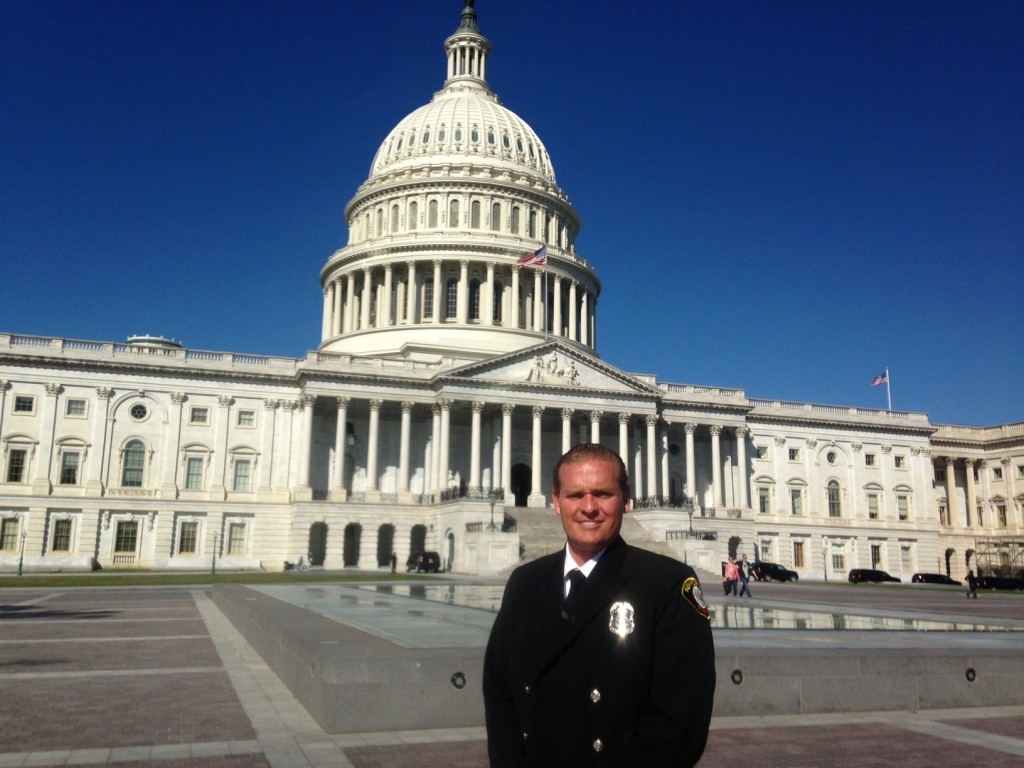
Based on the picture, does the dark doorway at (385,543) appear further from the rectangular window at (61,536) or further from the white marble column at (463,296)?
the rectangular window at (61,536)

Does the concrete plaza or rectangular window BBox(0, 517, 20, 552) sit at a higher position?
rectangular window BBox(0, 517, 20, 552)

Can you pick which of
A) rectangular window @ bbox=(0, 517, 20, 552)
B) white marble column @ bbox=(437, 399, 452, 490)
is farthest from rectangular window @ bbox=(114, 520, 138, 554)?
white marble column @ bbox=(437, 399, 452, 490)

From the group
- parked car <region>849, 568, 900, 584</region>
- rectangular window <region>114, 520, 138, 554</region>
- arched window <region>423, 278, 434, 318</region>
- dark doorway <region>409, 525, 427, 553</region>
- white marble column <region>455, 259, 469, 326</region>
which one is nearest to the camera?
rectangular window <region>114, 520, 138, 554</region>

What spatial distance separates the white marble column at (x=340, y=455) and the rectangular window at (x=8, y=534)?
23.4 m

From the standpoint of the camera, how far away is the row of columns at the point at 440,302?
90688mm

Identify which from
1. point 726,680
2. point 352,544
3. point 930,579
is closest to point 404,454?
point 352,544

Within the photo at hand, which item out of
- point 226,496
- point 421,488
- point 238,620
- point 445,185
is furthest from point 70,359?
point 238,620

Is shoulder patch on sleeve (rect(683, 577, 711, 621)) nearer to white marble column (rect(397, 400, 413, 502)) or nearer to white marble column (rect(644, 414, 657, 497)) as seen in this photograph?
white marble column (rect(397, 400, 413, 502))

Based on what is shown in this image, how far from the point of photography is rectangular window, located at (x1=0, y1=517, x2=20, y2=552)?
6831 centimetres

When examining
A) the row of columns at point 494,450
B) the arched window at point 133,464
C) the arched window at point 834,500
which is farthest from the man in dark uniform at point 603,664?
the arched window at point 834,500

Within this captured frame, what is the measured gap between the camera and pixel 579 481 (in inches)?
202

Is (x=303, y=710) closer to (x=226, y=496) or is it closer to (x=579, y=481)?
(x=579, y=481)

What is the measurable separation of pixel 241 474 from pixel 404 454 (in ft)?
44.3

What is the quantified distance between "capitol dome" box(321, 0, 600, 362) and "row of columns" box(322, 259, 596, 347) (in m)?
0.12
